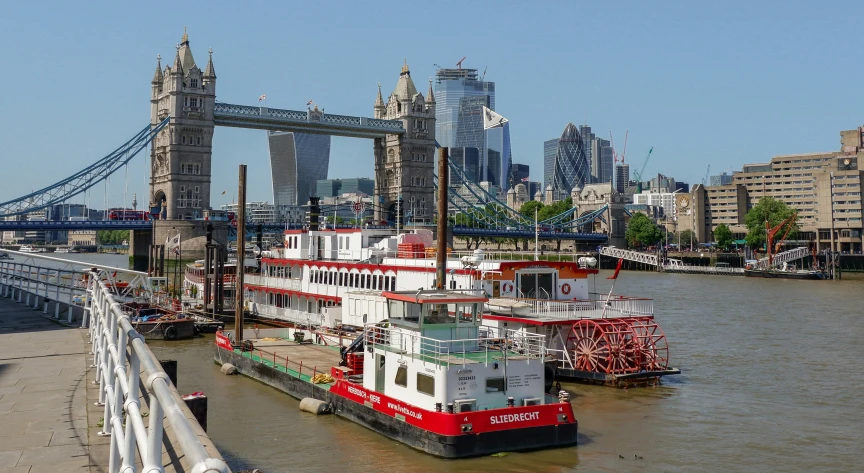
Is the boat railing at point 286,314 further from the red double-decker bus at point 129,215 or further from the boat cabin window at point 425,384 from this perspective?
the red double-decker bus at point 129,215

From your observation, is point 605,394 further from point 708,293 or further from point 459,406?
point 708,293

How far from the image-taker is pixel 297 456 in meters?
20.1

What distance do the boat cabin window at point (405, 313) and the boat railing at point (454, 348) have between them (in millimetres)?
245

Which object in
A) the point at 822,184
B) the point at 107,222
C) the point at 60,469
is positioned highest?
the point at 822,184

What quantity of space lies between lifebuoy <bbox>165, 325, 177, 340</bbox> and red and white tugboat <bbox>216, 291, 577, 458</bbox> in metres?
20.6

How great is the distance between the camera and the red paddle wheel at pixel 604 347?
2877 cm

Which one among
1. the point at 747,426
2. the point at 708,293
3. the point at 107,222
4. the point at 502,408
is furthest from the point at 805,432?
the point at 107,222

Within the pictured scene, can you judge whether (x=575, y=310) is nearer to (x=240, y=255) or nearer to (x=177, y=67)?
(x=240, y=255)

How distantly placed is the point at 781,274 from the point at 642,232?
62.6 metres

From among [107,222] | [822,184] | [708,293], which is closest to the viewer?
[708,293]

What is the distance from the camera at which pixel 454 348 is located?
2119 cm

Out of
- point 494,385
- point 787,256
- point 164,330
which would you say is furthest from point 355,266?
point 787,256

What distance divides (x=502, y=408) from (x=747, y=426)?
8754 millimetres

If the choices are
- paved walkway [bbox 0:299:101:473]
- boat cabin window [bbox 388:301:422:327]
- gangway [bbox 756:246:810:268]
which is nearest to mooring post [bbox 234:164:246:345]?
boat cabin window [bbox 388:301:422:327]
